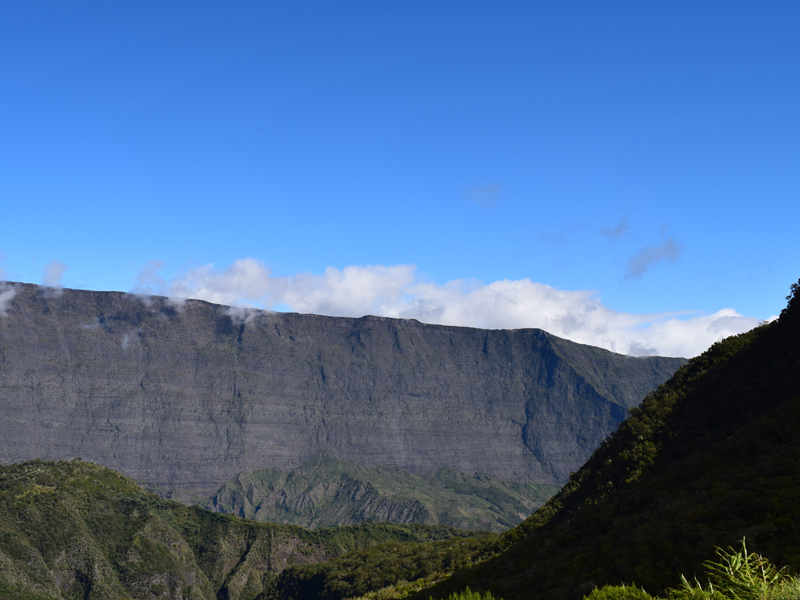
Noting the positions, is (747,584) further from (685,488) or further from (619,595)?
(685,488)

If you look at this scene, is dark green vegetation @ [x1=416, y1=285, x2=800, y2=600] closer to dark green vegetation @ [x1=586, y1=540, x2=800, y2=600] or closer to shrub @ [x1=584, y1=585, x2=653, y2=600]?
shrub @ [x1=584, y1=585, x2=653, y2=600]

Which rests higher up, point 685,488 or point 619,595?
point 685,488

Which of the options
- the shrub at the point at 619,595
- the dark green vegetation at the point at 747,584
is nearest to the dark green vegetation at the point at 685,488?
the shrub at the point at 619,595

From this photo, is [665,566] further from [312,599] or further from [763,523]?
[312,599]

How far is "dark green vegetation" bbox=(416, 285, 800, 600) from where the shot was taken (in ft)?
171

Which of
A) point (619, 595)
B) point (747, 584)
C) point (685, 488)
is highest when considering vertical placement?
point (685, 488)

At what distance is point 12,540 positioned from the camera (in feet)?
605

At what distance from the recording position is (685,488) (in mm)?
67812

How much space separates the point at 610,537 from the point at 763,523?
19095mm

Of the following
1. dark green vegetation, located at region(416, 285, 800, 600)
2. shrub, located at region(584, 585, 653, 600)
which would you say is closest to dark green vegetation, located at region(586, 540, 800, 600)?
shrub, located at region(584, 585, 653, 600)

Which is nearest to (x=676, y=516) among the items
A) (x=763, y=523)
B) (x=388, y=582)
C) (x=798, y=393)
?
(x=763, y=523)

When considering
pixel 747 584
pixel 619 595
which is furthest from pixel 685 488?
pixel 747 584

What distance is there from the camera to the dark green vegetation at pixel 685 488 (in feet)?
171

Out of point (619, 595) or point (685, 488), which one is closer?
point (619, 595)
